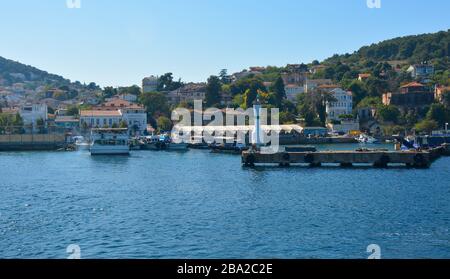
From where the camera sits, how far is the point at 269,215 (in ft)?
57.2

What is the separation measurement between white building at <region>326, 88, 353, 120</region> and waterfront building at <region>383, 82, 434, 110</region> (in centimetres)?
577

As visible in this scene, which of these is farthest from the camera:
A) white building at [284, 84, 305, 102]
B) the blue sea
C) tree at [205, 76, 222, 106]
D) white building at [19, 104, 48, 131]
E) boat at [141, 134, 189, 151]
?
white building at [284, 84, 305, 102]

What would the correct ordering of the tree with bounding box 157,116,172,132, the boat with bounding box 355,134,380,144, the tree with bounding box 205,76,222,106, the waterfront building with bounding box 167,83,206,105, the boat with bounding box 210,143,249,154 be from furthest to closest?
the waterfront building with bounding box 167,83,206,105, the tree with bounding box 205,76,222,106, the tree with bounding box 157,116,172,132, the boat with bounding box 355,134,380,144, the boat with bounding box 210,143,249,154

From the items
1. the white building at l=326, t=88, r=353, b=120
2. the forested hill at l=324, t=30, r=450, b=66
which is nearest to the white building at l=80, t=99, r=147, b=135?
the white building at l=326, t=88, r=353, b=120

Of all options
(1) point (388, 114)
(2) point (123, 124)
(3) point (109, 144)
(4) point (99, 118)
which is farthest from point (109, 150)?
(1) point (388, 114)

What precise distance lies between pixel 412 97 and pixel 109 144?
43621 mm

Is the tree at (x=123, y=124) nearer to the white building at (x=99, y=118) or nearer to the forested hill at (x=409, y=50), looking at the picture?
the white building at (x=99, y=118)

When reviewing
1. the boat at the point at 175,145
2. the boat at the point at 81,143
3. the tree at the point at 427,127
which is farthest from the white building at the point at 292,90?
the boat at the point at 81,143

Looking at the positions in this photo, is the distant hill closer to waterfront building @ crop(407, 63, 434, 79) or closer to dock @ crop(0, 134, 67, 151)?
waterfront building @ crop(407, 63, 434, 79)

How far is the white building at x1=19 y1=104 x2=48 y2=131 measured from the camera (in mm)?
70400

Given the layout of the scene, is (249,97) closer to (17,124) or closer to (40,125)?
(40,125)

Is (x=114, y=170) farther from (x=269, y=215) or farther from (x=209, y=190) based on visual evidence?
(x=269, y=215)
